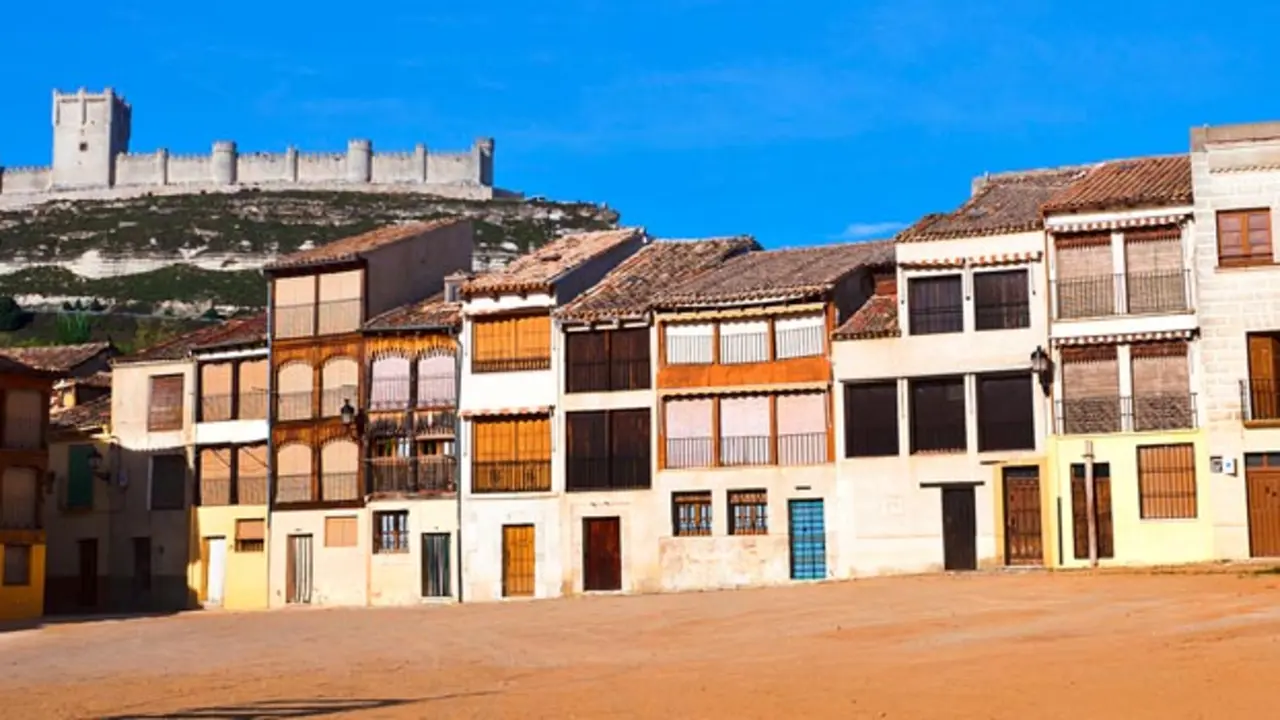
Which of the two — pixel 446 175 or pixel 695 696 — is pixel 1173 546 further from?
pixel 446 175

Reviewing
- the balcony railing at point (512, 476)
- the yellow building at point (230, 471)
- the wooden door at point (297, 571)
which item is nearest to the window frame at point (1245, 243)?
the balcony railing at point (512, 476)

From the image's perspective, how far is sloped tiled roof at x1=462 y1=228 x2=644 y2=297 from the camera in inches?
2012

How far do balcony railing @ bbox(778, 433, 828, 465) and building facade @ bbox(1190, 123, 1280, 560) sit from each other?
378 inches

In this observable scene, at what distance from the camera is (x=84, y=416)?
6062cm

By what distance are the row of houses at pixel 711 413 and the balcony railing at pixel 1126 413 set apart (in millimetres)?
68

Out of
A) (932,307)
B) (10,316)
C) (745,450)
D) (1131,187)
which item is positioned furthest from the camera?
(10,316)

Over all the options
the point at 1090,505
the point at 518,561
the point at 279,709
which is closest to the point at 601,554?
the point at 518,561

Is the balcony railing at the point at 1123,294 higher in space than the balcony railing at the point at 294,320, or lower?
lower

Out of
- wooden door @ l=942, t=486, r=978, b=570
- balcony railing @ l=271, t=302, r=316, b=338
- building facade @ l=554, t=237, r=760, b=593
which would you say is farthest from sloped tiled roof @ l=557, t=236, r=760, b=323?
wooden door @ l=942, t=486, r=978, b=570

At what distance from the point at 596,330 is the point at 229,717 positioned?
27059 mm

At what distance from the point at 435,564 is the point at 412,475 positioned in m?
2.59

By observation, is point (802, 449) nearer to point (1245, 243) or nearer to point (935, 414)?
point (935, 414)

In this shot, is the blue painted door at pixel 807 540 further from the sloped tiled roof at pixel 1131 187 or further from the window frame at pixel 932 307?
the sloped tiled roof at pixel 1131 187

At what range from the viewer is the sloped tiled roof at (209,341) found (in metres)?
56.9
